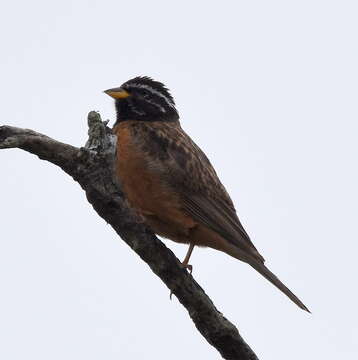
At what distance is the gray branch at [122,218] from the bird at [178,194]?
3.90 ft

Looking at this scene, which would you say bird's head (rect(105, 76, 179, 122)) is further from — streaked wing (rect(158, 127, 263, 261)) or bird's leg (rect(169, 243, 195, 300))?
bird's leg (rect(169, 243, 195, 300))

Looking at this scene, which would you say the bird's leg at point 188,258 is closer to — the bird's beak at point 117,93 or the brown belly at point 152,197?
the brown belly at point 152,197

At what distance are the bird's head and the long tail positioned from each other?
10.2 ft

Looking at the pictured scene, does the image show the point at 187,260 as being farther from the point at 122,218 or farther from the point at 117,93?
the point at 117,93

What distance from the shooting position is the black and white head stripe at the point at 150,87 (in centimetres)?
1097

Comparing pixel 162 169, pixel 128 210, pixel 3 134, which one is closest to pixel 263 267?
pixel 162 169

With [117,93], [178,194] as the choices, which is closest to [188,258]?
[178,194]

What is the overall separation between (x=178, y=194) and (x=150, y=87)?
2.64 m

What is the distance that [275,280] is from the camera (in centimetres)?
851

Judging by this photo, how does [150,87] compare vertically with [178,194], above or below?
above

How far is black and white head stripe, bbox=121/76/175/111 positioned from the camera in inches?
Result: 432

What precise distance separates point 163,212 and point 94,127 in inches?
85.7

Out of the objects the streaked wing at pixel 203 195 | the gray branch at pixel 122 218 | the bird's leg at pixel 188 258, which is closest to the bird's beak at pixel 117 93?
the streaked wing at pixel 203 195

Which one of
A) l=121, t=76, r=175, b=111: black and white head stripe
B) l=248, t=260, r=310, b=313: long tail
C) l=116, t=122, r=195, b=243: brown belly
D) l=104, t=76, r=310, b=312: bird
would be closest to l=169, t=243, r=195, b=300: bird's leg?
l=104, t=76, r=310, b=312: bird
